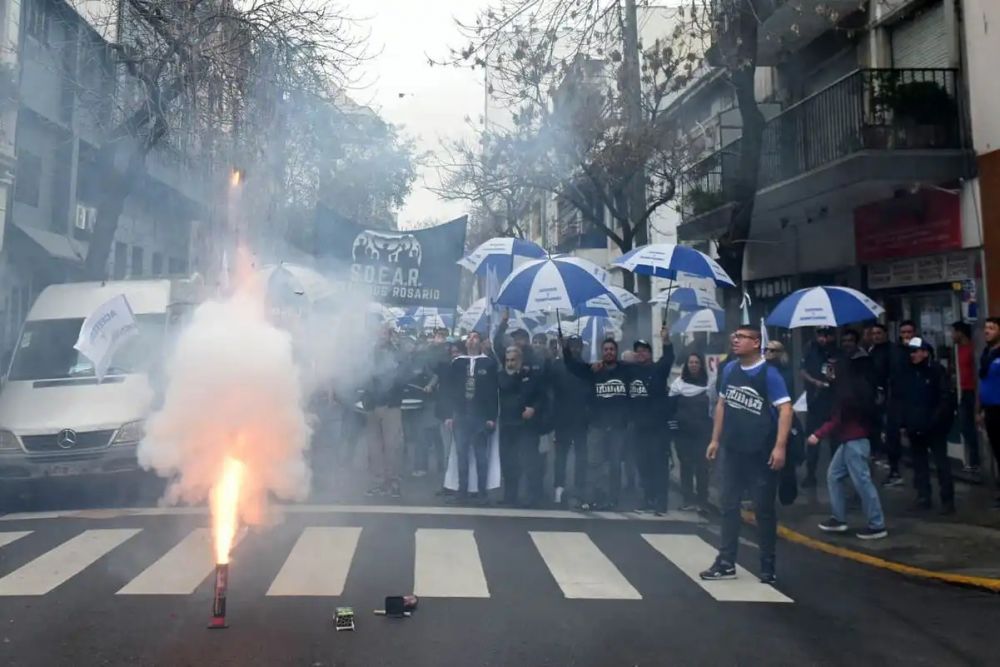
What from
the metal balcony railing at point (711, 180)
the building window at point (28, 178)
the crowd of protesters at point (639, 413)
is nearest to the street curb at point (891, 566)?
the crowd of protesters at point (639, 413)

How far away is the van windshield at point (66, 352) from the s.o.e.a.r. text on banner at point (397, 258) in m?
2.27

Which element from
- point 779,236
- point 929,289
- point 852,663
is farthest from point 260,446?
point 779,236

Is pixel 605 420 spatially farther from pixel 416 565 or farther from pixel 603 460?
pixel 416 565

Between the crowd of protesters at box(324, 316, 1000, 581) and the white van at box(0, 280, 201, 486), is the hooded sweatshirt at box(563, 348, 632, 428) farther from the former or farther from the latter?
the white van at box(0, 280, 201, 486)

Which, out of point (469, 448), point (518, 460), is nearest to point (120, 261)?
point (469, 448)

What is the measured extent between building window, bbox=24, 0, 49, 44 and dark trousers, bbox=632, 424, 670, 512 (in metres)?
14.1

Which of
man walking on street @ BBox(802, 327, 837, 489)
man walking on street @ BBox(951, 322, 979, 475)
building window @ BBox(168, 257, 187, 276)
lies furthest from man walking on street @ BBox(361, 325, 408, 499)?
building window @ BBox(168, 257, 187, 276)

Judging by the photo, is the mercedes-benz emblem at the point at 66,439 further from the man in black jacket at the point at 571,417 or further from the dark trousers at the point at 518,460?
the man in black jacket at the point at 571,417

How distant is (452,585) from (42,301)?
297 inches

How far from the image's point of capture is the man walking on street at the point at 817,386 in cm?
1065

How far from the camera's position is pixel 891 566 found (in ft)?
26.5

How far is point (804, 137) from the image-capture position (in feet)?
50.4

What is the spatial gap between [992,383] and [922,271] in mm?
4800

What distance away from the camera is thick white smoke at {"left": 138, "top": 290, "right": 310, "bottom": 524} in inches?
248
